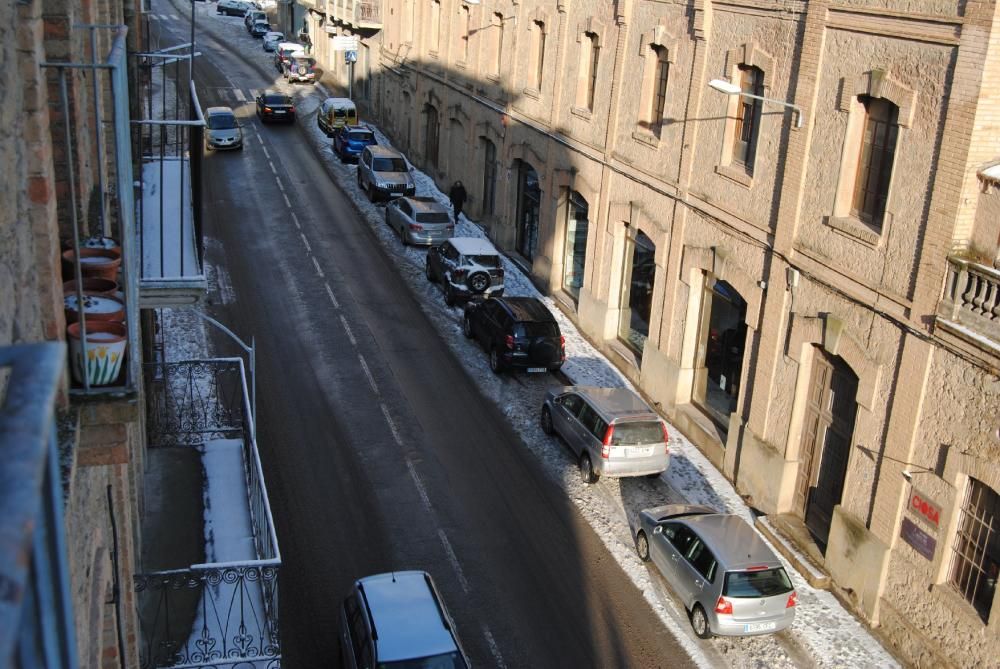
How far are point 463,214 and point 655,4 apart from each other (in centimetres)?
1634

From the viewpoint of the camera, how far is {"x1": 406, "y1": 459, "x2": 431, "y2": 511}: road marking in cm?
2041

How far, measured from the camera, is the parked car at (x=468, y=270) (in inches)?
1219

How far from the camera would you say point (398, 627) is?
46.2 ft

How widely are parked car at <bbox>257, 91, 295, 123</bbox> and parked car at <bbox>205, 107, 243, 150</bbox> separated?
6058 millimetres

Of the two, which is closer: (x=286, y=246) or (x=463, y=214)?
(x=286, y=246)

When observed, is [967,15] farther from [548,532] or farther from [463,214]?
[463,214]

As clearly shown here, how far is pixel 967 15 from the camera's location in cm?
1588

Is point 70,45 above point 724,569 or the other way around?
above

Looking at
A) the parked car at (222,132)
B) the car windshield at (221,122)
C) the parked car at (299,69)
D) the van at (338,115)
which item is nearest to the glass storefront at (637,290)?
the parked car at (222,132)

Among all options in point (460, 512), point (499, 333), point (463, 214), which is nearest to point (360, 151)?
point (463, 214)

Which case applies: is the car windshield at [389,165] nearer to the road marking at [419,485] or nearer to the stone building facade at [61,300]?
the road marking at [419,485]

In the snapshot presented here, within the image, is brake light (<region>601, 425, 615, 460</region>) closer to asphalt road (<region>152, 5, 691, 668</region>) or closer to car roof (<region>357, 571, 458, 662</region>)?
asphalt road (<region>152, 5, 691, 668</region>)

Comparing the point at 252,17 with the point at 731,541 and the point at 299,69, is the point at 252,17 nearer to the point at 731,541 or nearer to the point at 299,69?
the point at 299,69

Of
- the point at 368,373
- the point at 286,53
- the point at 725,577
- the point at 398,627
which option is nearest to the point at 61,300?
the point at 398,627
